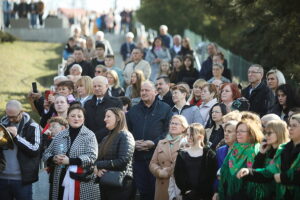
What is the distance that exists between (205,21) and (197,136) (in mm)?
28442

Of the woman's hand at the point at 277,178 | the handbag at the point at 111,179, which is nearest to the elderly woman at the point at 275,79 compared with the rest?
the handbag at the point at 111,179

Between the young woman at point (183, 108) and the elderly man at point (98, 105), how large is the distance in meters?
1.05

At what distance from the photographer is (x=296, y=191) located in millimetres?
11164

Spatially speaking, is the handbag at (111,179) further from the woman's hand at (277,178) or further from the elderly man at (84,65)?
the elderly man at (84,65)

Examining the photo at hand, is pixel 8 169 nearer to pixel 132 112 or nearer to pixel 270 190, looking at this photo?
pixel 132 112

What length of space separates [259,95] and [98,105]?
2.96 m

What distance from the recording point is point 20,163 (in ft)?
43.5

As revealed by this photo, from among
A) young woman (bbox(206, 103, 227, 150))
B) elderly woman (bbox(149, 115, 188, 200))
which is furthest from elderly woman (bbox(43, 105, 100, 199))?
young woman (bbox(206, 103, 227, 150))

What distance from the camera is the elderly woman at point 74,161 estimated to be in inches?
498

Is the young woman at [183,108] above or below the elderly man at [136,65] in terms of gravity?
below

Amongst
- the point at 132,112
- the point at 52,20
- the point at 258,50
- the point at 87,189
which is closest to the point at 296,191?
the point at 87,189

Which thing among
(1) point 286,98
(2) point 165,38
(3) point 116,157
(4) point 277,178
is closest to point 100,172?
(3) point 116,157

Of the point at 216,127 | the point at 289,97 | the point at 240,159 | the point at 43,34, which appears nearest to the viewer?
the point at 240,159

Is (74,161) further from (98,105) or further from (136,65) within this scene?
(136,65)
